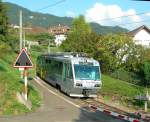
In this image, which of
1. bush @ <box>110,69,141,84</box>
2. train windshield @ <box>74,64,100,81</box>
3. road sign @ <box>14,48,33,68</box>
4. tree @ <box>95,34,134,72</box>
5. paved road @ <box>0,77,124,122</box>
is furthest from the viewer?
tree @ <box>95,34,134,72</box>

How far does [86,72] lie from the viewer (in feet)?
103

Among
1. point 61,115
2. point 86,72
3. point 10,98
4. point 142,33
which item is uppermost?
point 142,33

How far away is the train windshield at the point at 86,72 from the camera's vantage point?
31.0 m

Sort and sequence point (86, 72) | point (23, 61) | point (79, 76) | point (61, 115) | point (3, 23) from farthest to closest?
point (3, 23) < point (86, 72) < point (79, 76) < point (23, 61) < point (61, 115)

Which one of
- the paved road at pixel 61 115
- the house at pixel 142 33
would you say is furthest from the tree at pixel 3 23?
the house at pixel 142 33

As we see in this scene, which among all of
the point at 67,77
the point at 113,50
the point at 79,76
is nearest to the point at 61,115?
the point at 79,76

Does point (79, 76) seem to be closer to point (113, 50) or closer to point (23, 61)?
point (23, 61)

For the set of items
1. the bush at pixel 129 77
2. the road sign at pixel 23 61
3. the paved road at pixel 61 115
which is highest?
the road sign at pixel 23 61

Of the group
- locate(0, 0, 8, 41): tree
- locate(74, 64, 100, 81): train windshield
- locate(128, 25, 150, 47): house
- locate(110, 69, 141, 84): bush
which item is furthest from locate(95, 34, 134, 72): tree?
locate(128, 25, 150, 47): house

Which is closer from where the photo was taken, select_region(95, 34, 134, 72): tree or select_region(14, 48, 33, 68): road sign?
select_region(14, 48, 33, 68): road sign

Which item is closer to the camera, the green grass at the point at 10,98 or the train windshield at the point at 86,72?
the green grass at the point at 10,98

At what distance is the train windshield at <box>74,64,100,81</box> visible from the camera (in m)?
31.0

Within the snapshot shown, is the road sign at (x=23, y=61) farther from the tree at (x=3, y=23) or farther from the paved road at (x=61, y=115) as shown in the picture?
the tree at (x=3, y=23)

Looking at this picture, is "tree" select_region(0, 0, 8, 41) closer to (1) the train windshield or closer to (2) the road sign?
(1) the train windshield
